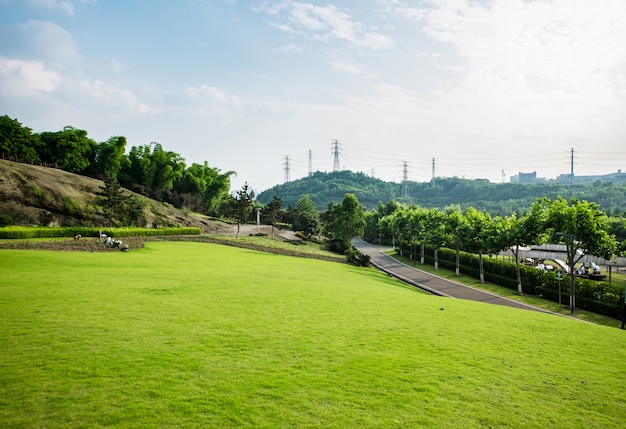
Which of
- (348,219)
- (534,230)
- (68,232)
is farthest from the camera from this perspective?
(348,219)

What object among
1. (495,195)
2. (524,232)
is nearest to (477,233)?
(524,232)

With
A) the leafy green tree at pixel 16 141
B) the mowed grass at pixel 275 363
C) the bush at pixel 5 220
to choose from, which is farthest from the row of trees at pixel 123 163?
the mowed grass at pixel 275 363

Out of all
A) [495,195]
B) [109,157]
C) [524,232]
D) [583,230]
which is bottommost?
[524,232]

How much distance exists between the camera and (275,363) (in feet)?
26.7

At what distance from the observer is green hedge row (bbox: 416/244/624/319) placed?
24.0 metres

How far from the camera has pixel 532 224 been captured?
29.8m

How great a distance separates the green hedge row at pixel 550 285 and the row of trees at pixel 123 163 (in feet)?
135

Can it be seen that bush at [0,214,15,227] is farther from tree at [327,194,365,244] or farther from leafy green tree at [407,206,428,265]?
leafy green tree at [407,206,428,265]

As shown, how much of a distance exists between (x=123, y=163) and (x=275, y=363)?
65459mm

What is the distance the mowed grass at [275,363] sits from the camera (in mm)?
6242

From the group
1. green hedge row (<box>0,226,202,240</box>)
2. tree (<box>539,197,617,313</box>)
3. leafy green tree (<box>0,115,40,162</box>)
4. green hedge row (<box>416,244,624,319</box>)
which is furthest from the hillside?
tree (<box>539,197,617,313</box>)

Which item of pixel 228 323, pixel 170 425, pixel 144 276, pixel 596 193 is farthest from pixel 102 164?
pixel 596 193

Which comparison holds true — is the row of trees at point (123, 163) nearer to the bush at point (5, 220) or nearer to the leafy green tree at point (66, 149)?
the leafy green tree at point (66, 149)

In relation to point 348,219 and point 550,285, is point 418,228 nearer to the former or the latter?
point 348,219
